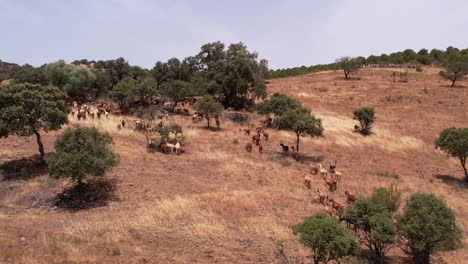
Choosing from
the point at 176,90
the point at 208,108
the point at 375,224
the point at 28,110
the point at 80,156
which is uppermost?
the point at 28,110

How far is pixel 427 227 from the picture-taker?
16.4 meters

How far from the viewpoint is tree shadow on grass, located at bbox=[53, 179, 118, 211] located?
68.9ft

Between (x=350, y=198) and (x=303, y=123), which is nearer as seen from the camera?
(x=350, y=198)

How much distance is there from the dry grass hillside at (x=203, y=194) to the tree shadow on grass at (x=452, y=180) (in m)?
0.10

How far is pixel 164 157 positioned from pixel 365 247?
1447 cm

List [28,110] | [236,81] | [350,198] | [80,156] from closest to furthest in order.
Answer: [80,156] → [350,198] → [28,110] → [236,81]

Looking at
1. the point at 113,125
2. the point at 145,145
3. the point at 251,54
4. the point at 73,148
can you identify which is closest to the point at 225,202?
the point at 73,148

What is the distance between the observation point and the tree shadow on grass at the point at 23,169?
78.3 ft

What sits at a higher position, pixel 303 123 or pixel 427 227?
pixel 303 123

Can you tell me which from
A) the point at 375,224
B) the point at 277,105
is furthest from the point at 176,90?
the point at 375,224

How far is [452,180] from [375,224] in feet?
55.0

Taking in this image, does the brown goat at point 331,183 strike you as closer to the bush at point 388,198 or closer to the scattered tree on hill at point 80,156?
the bush at point 388,198

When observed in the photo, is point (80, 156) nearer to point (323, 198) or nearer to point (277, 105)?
point (323, 198)

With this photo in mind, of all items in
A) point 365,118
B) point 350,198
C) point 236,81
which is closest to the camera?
point 350,198
